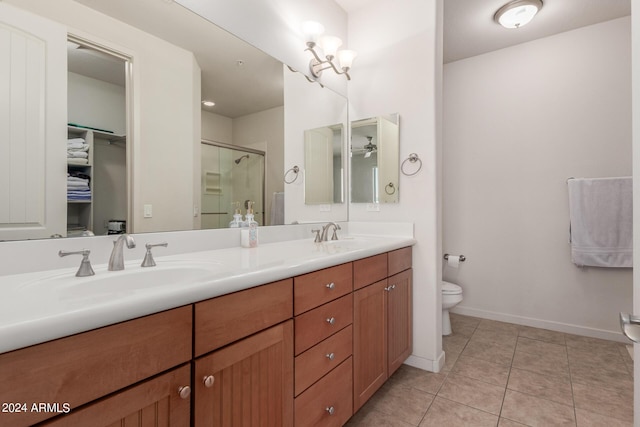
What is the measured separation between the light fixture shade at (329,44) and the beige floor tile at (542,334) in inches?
105

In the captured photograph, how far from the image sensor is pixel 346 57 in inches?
84.8

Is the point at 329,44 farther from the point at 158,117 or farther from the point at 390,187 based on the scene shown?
the point at 158,117

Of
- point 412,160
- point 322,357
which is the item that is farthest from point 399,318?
point 412,160

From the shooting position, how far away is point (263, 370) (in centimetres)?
94

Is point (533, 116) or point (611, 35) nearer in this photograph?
point (611, 35)

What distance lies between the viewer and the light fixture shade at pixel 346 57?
2148 millimetres

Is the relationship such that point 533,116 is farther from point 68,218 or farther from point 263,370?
point 68,218

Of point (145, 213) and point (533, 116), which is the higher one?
point (533, 116)

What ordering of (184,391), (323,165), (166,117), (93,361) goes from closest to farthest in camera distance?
(93,361) → (184,391) → (166,117) → (323,165)

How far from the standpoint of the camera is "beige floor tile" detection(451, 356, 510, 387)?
1.86m

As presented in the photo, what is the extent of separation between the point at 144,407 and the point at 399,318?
4.73 ft

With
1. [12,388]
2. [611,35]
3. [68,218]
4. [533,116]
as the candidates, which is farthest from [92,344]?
[611,35]

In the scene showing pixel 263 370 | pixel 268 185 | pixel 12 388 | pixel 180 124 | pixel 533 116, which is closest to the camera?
pixel 12 388

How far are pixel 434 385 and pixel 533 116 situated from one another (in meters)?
2.38
